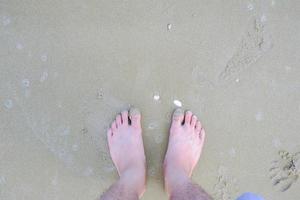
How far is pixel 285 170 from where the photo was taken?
2.29m

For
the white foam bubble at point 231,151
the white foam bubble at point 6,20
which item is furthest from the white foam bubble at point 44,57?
the white foam bubble at point 231,151

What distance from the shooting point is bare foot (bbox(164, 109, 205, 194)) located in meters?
2.26

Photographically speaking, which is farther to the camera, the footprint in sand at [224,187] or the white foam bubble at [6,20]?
the footprint in sand at [224,187]

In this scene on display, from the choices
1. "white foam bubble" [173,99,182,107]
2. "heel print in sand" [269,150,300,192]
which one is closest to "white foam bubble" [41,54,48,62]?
"white foam bubble" [173,99,182,107]

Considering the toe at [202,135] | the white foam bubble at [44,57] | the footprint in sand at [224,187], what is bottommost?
the footprint in sand at [224,187]

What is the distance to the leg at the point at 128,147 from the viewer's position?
7.34 feet

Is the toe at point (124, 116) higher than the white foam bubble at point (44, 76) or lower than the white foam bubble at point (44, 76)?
lower

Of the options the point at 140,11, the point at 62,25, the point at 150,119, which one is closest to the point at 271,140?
the point at 150,119

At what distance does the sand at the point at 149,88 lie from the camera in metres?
2.21

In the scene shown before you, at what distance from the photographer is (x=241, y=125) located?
7.50ft

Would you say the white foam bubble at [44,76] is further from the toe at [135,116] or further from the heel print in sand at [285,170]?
the heel print in sand at [285,170]

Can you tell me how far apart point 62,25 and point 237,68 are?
881 mm

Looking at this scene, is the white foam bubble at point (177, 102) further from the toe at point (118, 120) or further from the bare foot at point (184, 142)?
the toe at point (118, 120)

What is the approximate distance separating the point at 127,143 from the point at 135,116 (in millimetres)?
158
